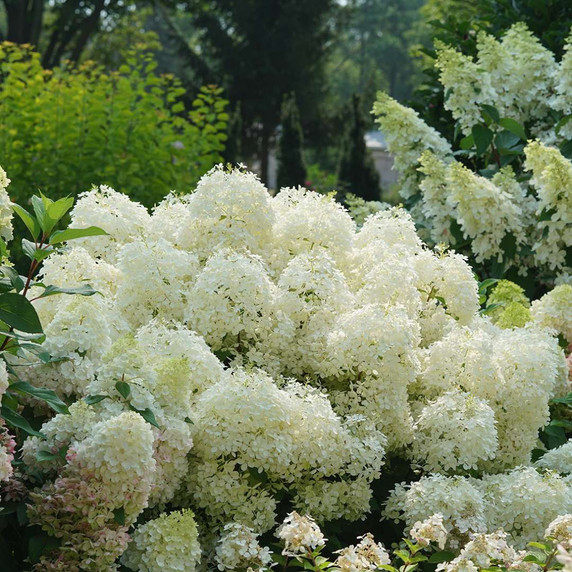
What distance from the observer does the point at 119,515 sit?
2.30 metres

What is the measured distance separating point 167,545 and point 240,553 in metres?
0.19

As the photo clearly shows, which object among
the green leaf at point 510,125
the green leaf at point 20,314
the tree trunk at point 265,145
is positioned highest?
the green leaf at point 510,125

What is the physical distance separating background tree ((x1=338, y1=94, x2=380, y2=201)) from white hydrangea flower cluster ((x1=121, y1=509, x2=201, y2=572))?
47.6 ft

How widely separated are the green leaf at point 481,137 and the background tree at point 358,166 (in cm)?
1167

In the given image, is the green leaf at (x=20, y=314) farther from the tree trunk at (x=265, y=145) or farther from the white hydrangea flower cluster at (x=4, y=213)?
the tree trunk at (x=265, y=145)

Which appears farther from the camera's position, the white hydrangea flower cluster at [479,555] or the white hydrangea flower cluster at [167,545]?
the white hydrangea flower cluster at [167,545]

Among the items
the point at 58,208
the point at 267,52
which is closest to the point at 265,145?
the point at 267,52

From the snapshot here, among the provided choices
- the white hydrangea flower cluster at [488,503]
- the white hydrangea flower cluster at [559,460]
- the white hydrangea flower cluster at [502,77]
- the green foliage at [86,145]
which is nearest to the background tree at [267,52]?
the green foliage at [86,145]

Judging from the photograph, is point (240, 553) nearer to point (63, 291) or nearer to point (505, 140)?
point (63, 291)

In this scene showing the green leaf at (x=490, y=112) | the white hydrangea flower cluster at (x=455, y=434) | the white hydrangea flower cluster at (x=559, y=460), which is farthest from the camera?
the green leaf at (x=490, y=112)

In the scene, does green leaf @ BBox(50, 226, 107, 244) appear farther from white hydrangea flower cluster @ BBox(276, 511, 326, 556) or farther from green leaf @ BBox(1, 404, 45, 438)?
white hydrangea flower cluster @ BBox(276, 511, 326, 556)

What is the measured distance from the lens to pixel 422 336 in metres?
3.36

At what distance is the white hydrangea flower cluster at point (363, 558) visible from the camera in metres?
2.27

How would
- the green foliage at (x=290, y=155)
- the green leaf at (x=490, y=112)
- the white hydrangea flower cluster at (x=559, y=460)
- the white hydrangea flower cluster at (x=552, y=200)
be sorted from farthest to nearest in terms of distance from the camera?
the green foliage at (x=290, y=155)
the green leaf at (x=490, y=112)
the white hydrangea flower cluster at (x=552, y=200)
the white hydrangea flower cluster at (x=559, y=460)
